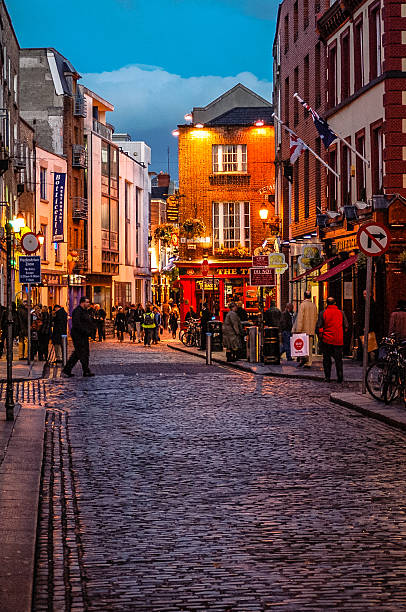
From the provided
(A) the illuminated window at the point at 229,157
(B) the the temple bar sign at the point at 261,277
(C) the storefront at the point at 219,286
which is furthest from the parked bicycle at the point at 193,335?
(A) the illuminated window at the point at 229,157

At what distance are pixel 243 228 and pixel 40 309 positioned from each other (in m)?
27.0

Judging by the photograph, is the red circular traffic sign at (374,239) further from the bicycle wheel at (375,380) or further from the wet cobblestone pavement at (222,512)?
the wet cobblestone pavement at (222,512)

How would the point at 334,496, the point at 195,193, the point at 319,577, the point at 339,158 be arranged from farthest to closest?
the point at 195,193 < the point at 339,158 < the point at 334,496 < the point at 319,577

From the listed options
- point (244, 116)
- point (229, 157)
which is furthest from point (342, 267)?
point (244, 116)

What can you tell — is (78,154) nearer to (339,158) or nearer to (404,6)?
(339,158)

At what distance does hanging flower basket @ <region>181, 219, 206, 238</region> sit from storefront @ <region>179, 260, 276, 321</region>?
175 cm

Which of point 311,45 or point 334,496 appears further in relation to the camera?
point 311,45

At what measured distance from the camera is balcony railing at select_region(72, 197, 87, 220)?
241 ft

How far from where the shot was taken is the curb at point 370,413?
49.1ft

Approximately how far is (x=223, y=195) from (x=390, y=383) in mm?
49355

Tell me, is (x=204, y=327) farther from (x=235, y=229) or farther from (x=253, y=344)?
(x=235, y=229)

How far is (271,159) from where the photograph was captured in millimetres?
66625

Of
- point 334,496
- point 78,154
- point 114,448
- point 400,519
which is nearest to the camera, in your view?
point 400,519

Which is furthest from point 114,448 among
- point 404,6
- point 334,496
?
point 404,6
